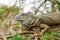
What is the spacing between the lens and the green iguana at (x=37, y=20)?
882mm

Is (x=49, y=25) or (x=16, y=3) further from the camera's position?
(x=16, y=3)

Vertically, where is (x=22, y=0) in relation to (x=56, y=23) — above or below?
above

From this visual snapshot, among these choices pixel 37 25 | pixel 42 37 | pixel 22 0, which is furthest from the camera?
pixel 22 0

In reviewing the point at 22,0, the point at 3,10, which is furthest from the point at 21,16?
the point at 22,0

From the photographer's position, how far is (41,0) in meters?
1.27

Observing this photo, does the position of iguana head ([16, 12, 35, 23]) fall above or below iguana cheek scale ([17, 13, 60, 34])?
above

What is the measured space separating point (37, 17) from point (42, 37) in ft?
0.65

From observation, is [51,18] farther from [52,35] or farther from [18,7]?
[18,7]

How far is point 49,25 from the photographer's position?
96 cm

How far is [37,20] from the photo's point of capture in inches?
36.9

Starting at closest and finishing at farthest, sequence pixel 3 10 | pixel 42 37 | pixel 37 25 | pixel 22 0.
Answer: pixel 42 37 < pixel 37 25 < pixel 3 10 < pixel 22 0

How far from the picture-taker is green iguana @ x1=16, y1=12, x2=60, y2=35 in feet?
2.89

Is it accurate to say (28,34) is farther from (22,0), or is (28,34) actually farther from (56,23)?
(22,0)

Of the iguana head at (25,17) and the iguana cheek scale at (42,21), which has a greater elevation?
the iguana head at (25,17)
